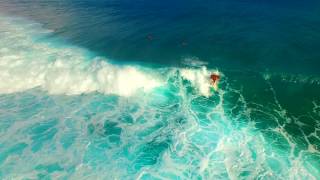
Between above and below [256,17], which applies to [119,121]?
below

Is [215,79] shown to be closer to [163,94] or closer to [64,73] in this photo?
[163,94]

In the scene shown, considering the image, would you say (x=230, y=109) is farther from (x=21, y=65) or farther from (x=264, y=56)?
(x=21, y=65)

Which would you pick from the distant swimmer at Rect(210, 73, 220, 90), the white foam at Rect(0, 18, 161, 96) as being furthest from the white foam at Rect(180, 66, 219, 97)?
the white foam at Rect(0, 18, 161, 96)

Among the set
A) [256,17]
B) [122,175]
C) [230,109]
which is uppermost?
[256,17]

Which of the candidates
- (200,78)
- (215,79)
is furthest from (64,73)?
(215,79)

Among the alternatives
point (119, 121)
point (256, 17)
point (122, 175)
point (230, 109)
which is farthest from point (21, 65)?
point (256, 17)

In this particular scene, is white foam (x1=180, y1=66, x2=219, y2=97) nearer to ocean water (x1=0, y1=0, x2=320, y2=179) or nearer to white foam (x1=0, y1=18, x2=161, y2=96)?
ocean water (x1=0, y1=0, x2=320, y2=179)
